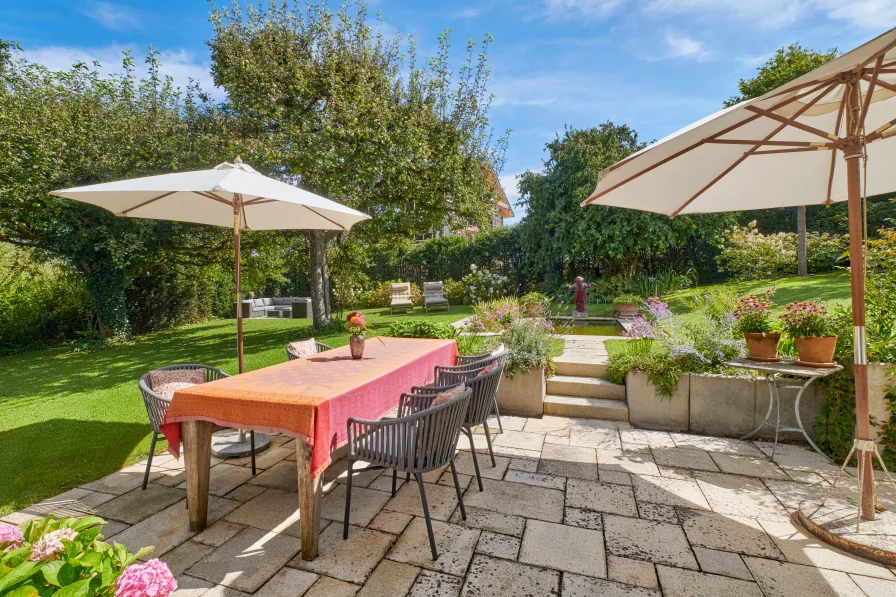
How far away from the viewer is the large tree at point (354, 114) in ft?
26.5

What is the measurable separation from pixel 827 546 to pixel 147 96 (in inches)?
482

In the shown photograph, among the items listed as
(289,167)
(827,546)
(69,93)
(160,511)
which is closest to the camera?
(827,546)

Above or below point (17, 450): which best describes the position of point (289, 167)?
above

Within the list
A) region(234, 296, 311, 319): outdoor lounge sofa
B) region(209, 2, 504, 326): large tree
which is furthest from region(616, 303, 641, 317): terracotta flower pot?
region(234, 296, 311, 319): outdoor lounge sofa

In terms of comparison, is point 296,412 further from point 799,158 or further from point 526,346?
point 799,158

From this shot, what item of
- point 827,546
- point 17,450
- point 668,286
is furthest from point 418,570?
point 668,286

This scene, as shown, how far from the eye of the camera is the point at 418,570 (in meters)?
2.18

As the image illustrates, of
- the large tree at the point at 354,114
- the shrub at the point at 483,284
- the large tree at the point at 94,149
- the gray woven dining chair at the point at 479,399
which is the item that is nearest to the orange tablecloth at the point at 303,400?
the gray woven dining chair at the point at 479,399

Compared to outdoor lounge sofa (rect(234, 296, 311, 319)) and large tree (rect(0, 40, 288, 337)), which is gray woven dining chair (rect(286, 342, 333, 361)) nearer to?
large tree (rect(0, 40, 288, 337))

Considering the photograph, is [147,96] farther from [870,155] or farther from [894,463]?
[894,463]

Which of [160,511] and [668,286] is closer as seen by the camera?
[160,511]

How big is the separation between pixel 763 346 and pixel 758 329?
21 cm

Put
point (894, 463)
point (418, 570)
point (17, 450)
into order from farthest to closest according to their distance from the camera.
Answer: point (17, 450)
point (894, 463)
point (418, 570)

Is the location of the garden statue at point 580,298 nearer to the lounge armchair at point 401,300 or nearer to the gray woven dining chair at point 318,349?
the lounge armchair at point 401,300
